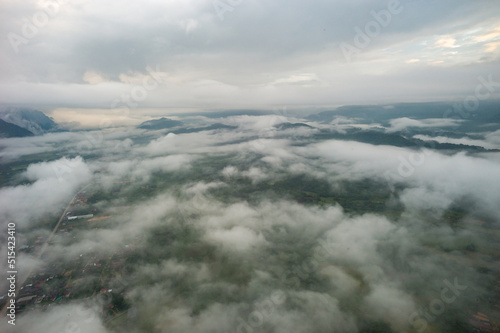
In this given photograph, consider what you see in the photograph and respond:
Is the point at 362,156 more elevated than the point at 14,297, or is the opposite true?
the point at 362,156

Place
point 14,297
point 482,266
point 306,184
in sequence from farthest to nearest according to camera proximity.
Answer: point 306,184, point 482,266, point 14,297

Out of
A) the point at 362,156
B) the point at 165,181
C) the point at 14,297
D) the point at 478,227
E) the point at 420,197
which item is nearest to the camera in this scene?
the point at 14,297

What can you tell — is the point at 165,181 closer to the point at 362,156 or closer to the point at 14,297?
the point at 14,297

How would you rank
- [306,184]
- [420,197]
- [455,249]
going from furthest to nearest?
[306,184] → [420,197] → [455,249]

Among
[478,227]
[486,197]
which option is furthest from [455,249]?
[486,197]

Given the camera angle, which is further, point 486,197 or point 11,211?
point 486,197

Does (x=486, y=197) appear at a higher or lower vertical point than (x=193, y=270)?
higher

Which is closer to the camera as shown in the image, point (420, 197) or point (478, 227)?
point (478, 227)

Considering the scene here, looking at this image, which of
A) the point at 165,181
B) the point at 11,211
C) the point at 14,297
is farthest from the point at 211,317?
the point at 165,181

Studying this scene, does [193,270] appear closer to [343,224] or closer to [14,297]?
[14,297]
